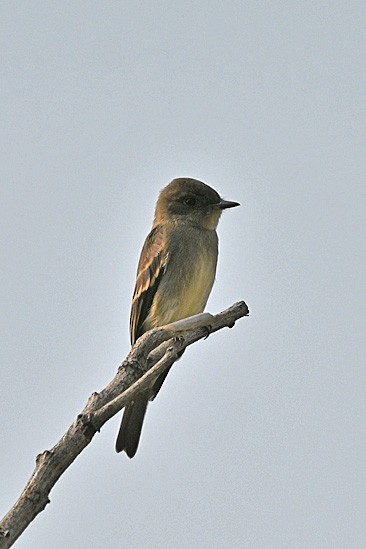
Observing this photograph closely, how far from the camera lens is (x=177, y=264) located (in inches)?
332

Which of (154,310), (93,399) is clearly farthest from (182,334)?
(154,310)

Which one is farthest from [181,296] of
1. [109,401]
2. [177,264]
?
[109,401]

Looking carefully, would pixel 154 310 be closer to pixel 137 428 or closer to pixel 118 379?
pixel 137 428

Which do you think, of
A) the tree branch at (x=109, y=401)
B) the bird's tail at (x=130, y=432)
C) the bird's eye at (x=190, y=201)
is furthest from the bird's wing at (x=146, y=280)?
the tree branch at (x=109, y=401)

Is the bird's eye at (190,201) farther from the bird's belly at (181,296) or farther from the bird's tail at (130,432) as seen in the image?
the bird's tail at (130,432)

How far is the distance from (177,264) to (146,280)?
0.96ft

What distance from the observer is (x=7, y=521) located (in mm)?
3572

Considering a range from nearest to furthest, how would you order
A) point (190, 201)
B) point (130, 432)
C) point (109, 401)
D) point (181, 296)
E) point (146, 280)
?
point (109, 401) → point (130, 432) → point (181, 296) → point (146, 280) → point (190, 201)

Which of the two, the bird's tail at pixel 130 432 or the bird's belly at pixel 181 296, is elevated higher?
the bird's belly at pixel 181 296

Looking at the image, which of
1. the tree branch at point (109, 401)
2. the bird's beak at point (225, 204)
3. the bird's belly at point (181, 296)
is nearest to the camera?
the tree branch at point (109, 401)

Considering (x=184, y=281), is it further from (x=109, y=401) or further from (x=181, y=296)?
(x=109, y=401)

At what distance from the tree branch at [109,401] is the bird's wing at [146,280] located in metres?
2.88

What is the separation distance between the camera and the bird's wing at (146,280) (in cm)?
823


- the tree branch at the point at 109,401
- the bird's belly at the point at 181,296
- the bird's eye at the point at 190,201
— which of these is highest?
the bird's eye at the point at 190,201
